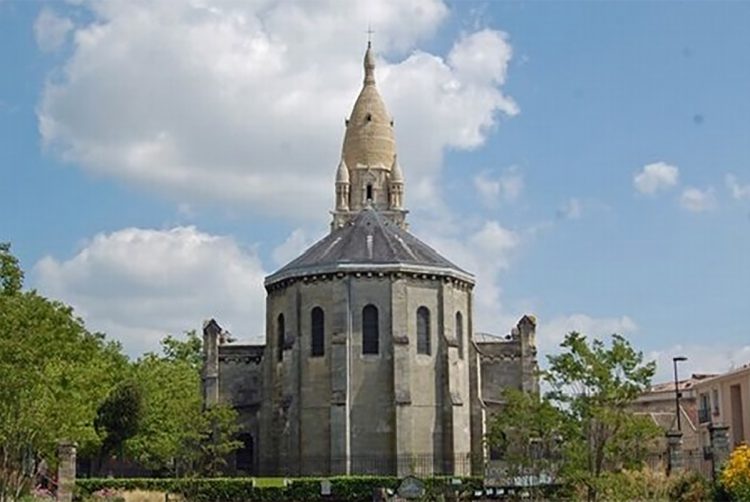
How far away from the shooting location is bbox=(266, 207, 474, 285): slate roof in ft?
173

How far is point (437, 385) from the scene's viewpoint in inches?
2079

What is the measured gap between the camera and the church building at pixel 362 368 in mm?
51250

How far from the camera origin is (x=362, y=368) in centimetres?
5178

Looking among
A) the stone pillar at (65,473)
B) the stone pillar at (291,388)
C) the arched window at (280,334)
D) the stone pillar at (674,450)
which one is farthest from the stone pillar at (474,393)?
the stone pillar at (65,473)

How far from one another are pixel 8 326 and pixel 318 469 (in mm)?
24333

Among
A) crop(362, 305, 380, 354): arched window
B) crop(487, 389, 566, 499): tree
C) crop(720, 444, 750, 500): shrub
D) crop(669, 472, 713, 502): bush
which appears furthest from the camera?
crop(362, 305, 380, 354): arched window

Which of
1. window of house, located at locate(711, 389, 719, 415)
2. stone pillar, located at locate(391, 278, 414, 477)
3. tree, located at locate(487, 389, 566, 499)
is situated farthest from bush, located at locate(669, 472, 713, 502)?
window of house, located at locate(711, 389, 719, 415)

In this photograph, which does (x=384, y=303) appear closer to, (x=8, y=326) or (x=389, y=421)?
(x=389, y=421)

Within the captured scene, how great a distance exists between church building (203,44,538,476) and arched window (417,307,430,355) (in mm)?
67

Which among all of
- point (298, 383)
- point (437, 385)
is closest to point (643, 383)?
point (437, 385)

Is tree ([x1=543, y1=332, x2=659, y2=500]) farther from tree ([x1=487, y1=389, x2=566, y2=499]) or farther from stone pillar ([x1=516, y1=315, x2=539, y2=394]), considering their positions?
stone pillar ([x1=516, y1=315, x2=539, y2=394])

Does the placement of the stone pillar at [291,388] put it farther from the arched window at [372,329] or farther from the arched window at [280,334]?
the arched window at [372,329]

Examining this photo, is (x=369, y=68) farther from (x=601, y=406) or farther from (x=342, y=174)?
(x=601, y=406)

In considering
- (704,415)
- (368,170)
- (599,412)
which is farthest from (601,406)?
(368,170)
